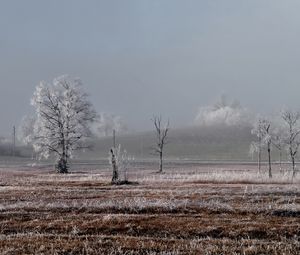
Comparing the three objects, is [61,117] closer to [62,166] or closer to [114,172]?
[62,166]

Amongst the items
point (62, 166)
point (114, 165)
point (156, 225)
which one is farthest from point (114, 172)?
point (62, 166)

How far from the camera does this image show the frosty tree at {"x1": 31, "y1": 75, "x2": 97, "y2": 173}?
84.6 m

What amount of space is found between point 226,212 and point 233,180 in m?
26.1

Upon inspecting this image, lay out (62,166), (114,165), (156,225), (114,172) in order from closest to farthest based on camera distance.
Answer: (156,225), (114,172), (114,165), (62,166)

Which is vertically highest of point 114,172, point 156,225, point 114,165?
point 114,165

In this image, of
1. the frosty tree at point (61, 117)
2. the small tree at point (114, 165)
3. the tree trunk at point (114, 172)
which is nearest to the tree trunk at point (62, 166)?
the frosty tree at point (61, 117)

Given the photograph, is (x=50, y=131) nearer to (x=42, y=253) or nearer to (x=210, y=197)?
(x=210, y=197)

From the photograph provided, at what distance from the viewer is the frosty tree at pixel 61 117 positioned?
84562 millimetres

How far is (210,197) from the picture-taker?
33.2 m

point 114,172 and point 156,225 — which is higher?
point 114,172

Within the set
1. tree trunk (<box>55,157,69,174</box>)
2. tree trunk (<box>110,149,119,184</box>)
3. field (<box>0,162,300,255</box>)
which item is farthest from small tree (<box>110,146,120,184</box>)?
tree trunk (<box>55,157,69,174</box>)

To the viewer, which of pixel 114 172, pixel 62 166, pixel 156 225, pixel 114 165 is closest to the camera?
pixel 156 225

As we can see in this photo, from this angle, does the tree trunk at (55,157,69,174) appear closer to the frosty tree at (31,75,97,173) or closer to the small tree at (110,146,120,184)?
the frosty tree at (31,75,97,173)

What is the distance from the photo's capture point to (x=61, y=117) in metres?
85.9
